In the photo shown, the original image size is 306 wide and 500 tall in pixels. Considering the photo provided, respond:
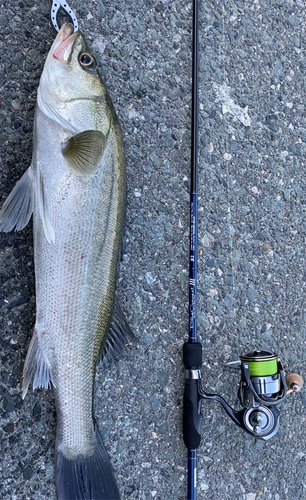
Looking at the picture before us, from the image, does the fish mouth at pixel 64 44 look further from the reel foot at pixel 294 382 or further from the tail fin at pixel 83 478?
the reel foot at pixel 294 382

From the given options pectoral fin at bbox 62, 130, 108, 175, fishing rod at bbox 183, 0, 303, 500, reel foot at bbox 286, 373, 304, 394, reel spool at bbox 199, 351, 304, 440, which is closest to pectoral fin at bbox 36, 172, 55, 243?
pectoral fin at bbox 62, 130, 108, 175

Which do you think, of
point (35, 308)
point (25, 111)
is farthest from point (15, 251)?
point (25, 111)

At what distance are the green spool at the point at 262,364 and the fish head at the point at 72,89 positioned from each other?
3.16 feet

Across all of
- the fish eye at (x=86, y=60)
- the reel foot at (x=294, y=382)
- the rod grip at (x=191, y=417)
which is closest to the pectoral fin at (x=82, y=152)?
the fish eye at (x=86, y=60)

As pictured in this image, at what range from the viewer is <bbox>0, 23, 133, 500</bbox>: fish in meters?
1.41

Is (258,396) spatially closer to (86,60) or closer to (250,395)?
(250,395)

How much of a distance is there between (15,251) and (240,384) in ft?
3.12

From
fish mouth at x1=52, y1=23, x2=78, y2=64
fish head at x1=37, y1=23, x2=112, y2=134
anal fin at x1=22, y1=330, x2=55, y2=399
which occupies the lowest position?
anal fin at x1=22, y1=330, x2=55, y2=399

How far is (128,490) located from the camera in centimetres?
167

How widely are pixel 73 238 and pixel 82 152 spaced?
0.86ft

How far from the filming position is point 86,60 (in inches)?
59.0

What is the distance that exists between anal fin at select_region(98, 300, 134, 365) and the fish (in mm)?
A: 51

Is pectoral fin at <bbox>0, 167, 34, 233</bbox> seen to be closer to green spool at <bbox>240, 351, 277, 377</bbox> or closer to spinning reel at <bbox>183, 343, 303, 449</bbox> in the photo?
spinning reel at <bbox>183, 343, 303, 449</bbox>

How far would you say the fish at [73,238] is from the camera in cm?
141
